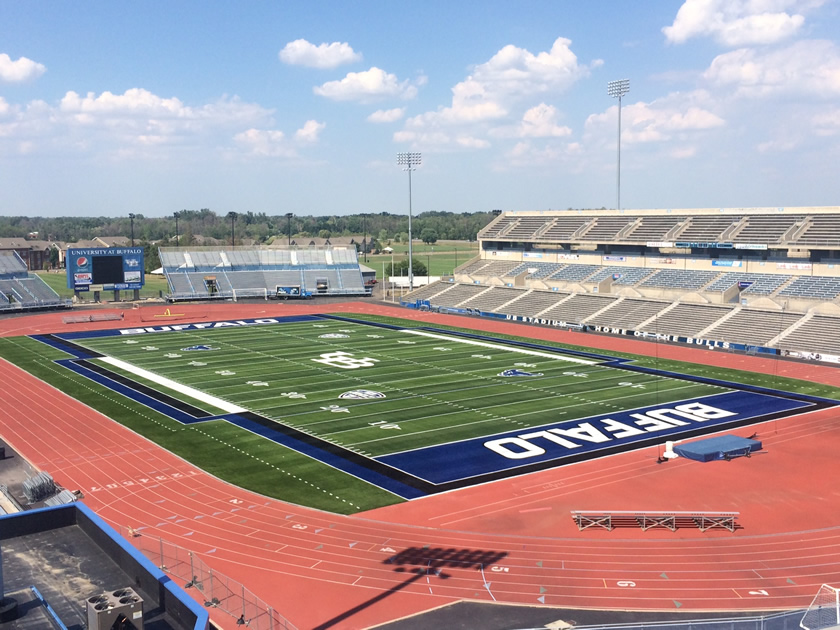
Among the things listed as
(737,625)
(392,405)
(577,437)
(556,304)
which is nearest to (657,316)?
(556,304)

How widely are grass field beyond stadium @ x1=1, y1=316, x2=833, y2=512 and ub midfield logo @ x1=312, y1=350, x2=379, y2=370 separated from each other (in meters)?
0.14

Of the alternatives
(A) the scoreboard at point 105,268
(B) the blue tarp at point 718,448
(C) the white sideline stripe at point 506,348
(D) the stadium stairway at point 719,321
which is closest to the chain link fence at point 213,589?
(B) the blue tarp at point 718,448

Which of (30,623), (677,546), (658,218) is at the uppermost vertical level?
(658,218)

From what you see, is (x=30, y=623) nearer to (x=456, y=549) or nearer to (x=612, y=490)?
(x=456, y=549)

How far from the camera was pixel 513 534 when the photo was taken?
23.4 m

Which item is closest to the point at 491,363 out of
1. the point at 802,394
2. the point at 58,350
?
the point at 802,394

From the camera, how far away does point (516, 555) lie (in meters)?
21.9

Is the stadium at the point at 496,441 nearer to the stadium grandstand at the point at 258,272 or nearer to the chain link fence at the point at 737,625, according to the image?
the chain link fence at the point at 737,625

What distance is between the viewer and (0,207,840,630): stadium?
66.1 ft

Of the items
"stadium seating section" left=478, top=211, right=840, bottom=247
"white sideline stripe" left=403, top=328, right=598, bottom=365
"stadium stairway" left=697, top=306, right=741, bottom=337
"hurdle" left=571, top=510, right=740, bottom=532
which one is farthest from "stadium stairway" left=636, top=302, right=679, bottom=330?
"hurdle" left=571, top=510, right=740, bottom=532

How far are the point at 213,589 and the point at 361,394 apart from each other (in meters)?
22.4

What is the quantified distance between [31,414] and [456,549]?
25808 mm

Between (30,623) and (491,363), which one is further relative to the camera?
(491,363)

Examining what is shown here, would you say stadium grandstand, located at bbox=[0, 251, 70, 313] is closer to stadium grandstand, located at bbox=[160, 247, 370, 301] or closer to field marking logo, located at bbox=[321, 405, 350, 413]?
stadium grandstand, located at bbox=[160, 247, 370, 301]
